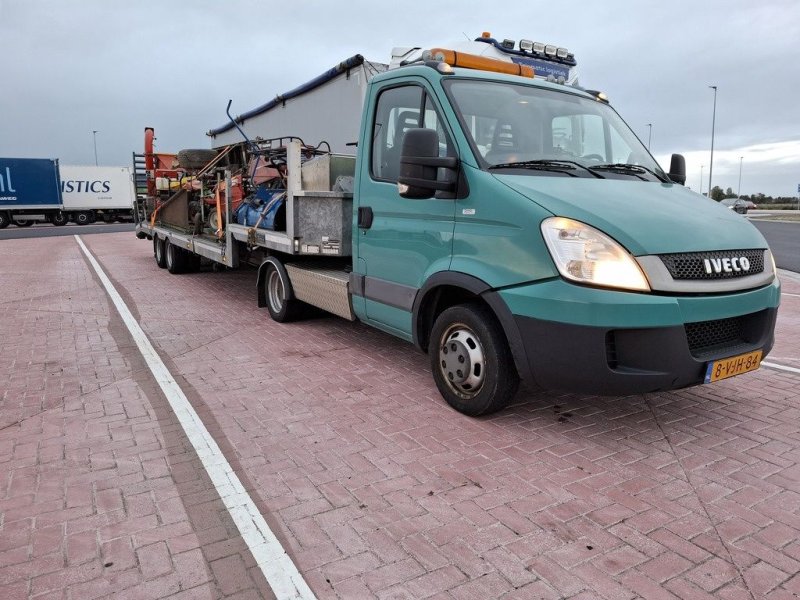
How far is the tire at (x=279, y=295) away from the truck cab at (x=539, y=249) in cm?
196

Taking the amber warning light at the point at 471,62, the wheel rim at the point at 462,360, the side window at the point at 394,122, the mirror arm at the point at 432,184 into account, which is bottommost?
the wheel rim at the point at 462,360

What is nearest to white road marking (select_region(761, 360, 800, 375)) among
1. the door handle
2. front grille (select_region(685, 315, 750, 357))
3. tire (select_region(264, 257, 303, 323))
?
front grille (select_region(685, 315, 750, 357))

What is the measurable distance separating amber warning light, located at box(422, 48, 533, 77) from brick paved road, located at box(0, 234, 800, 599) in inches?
104

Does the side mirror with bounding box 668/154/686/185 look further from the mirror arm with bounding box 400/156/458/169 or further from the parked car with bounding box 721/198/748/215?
the parked car with bounding box 721/198/748/215

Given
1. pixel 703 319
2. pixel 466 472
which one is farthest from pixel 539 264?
pixel 466 472

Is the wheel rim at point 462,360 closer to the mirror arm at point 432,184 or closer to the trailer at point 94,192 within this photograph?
the mirror arm at point 432,184

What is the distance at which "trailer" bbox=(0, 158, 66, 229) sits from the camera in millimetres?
32969

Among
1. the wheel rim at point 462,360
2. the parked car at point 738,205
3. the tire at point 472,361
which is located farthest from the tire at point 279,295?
the parked car at point 738,205

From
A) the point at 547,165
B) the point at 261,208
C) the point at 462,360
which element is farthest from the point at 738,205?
the point at 462,360

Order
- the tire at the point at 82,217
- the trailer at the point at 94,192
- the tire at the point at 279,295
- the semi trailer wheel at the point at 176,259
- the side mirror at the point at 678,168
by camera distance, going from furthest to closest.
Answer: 1. the tire at the point at 82,217
2. the trailer at the point at 94,192
3. the semi trailer wheel at the point at 176,259
4. the tire at the point at 279,295
5. the side mirror at the point at 678,168

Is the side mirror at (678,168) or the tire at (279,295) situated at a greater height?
the side mirror at (678,168)

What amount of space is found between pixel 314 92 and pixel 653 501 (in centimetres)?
656

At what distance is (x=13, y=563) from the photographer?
8.61ft

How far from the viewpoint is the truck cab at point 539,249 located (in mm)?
3441
